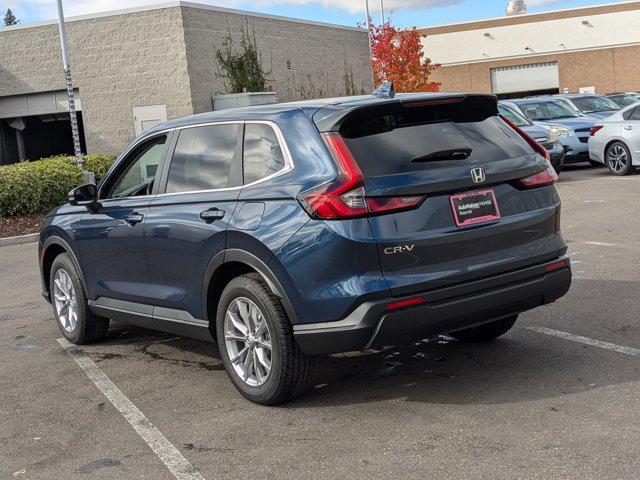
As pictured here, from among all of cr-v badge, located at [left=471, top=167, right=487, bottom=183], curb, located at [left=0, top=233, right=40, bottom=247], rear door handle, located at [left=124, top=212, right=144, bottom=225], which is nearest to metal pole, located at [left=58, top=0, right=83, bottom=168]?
curb, located at [left=0, top=233, right=40, bottom=247]

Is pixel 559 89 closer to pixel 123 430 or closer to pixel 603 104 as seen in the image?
pixel 603 104

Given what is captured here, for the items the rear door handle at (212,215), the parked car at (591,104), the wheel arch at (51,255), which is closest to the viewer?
the rear door handle at (212,215)

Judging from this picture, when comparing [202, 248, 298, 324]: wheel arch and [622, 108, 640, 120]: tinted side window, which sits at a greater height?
[622, 108, 640, 120]: tinted side window

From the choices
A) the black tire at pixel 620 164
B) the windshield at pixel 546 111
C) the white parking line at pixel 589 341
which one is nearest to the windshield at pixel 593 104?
the windshield at pixel 546 111

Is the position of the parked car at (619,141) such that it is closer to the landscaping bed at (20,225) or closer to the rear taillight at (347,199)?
the landscaping bed at (20,225)

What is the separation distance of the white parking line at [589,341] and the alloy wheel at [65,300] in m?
3.80

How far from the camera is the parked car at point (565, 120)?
2073 cm

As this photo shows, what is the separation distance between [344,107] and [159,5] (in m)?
22.0

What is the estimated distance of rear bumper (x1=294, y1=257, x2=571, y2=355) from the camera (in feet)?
16.2

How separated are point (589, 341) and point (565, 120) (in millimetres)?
16133

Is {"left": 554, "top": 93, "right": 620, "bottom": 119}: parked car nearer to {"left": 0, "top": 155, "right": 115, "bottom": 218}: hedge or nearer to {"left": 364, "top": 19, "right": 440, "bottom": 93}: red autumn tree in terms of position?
{"left": 0, "top": 155, "right": 115, "bottom": 218}: hedge

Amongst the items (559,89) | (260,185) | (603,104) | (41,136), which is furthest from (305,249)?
(559,89)

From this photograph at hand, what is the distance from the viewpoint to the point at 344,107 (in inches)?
208

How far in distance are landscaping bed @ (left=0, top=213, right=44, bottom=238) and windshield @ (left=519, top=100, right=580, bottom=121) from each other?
38.3ft
